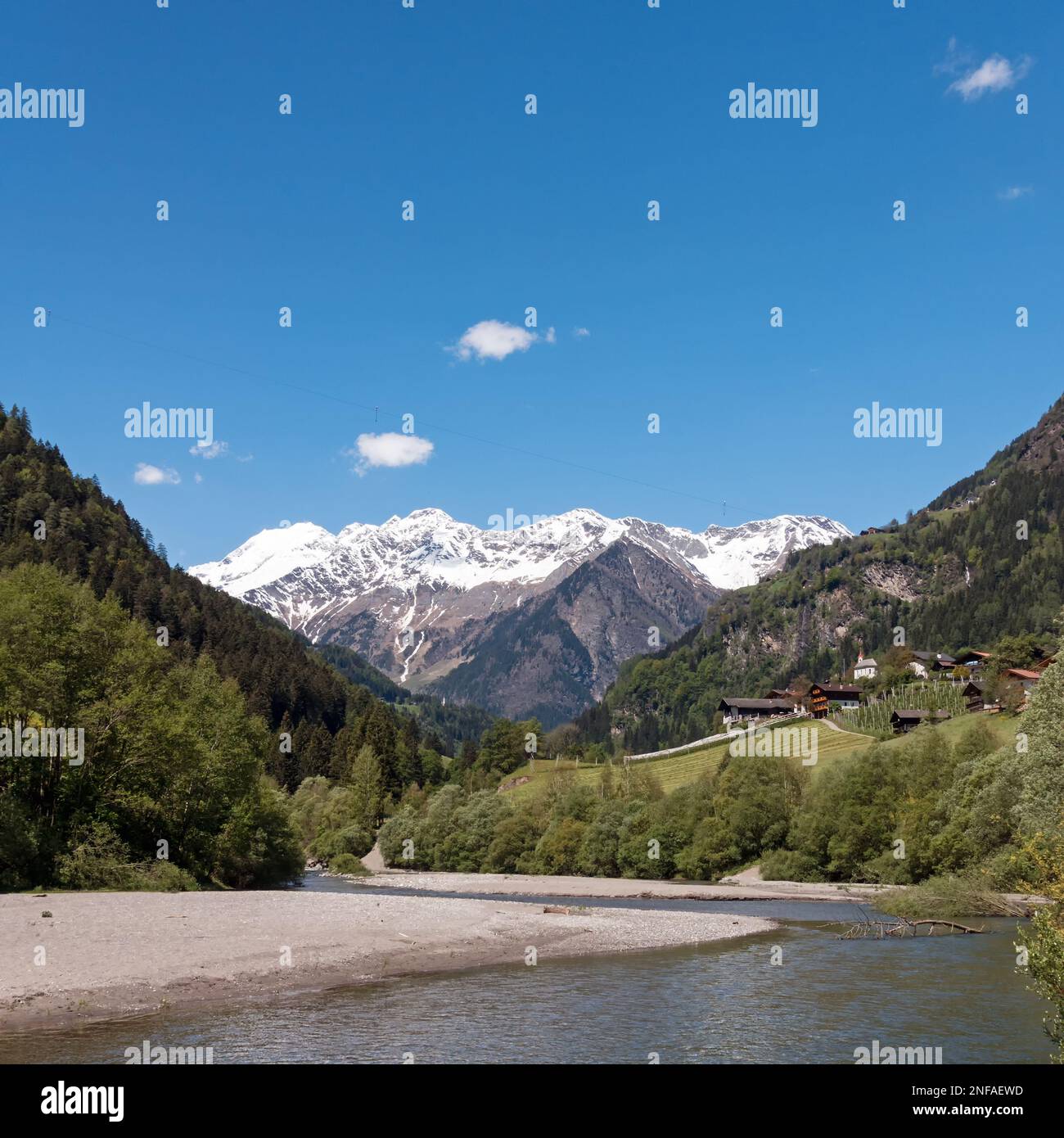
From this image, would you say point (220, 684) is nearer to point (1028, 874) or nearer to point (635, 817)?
point (635, 817)

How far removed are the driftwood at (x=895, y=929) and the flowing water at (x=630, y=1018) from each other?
909cm

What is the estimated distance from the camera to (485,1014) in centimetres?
3503

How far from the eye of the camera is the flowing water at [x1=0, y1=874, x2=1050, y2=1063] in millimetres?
29078

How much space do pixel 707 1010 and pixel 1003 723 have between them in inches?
4390

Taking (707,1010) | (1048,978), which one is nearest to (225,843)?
(707,1010)

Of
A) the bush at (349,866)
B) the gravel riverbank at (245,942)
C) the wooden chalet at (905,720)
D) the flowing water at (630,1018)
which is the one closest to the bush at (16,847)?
the gravel riverbank at (245,942)

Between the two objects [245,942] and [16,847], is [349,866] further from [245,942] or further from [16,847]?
[245,942]

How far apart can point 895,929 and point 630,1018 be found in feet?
106

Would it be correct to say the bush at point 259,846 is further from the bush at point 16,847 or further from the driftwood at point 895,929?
the driftwood at point 895,929

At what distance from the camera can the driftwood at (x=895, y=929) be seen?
192 feet

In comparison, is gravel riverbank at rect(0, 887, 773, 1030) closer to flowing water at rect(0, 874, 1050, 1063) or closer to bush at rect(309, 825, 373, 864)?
flowing water at rect(0, 874, 1050, 1063)

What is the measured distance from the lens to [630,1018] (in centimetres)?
3481

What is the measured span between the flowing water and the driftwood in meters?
9.09
